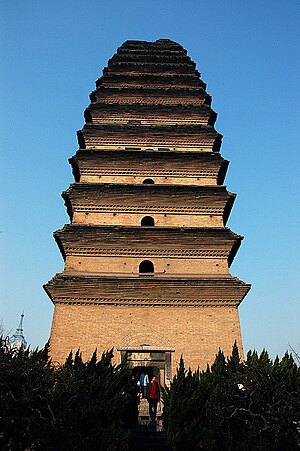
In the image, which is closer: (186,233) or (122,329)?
(122,329)

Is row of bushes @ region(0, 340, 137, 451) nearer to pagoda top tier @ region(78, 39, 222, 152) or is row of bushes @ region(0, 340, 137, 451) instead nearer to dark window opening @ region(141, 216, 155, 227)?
dark window opening @ region(141, 216, 155, 227)

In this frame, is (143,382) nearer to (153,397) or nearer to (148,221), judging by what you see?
(153,397)

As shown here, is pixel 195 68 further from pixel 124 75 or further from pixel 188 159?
pixel 188 159

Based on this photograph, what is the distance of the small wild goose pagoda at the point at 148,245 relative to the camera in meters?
12.3

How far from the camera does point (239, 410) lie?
8281 mm

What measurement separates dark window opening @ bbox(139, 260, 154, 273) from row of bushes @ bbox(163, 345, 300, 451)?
16.4ft

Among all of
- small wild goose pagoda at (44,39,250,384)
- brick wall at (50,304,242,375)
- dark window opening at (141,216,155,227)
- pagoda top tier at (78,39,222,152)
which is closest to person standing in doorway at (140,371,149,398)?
small wild goose pagoda at (44,39,250,384)

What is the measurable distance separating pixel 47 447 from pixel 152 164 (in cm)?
1004

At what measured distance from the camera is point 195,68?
65.5ft

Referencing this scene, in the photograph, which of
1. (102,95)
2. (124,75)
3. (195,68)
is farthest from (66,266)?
(195,68)

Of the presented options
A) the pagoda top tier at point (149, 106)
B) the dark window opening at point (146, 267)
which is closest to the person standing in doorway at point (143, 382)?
the dark window opening at point (146, 267)

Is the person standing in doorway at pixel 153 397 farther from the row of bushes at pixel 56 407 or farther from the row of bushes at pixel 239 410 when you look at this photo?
the row of bushes at pixel 56 407

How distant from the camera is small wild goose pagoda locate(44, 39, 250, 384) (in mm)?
12266

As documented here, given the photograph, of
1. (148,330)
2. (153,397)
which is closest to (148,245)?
(148,330)
